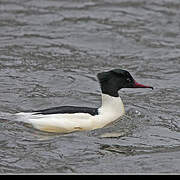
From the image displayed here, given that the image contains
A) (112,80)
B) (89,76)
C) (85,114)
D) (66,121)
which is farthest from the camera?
(89,76)

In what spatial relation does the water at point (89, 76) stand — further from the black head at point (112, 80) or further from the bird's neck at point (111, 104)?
the black head at point (112, 80)

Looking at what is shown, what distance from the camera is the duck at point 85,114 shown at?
8.91m

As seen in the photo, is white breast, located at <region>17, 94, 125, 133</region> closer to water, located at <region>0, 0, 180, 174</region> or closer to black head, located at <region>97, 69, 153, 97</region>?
water, located at <region>0, 0, 180, 174</region>

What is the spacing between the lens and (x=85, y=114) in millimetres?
9000

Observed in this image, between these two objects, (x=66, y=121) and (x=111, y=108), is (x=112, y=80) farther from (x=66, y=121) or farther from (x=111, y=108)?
(x=66, y=121)

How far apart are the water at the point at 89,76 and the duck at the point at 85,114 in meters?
0.11

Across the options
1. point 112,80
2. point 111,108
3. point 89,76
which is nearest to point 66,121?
point 111,108

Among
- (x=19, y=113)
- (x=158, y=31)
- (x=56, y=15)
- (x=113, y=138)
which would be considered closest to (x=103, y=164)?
(x=113, y=138)

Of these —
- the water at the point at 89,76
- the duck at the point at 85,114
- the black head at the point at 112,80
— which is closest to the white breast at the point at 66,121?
the duck at the point at 85,114

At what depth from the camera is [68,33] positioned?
14.7m

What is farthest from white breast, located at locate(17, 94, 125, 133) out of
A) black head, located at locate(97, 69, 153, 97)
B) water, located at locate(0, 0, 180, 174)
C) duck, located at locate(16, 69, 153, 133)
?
black head, located at locate(97, 69, 153, 97)

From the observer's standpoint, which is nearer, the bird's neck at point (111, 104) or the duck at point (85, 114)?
the duck at point (85, 114)

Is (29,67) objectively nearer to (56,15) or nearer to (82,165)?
(56,15)

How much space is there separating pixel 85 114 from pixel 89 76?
3248 millimetres
